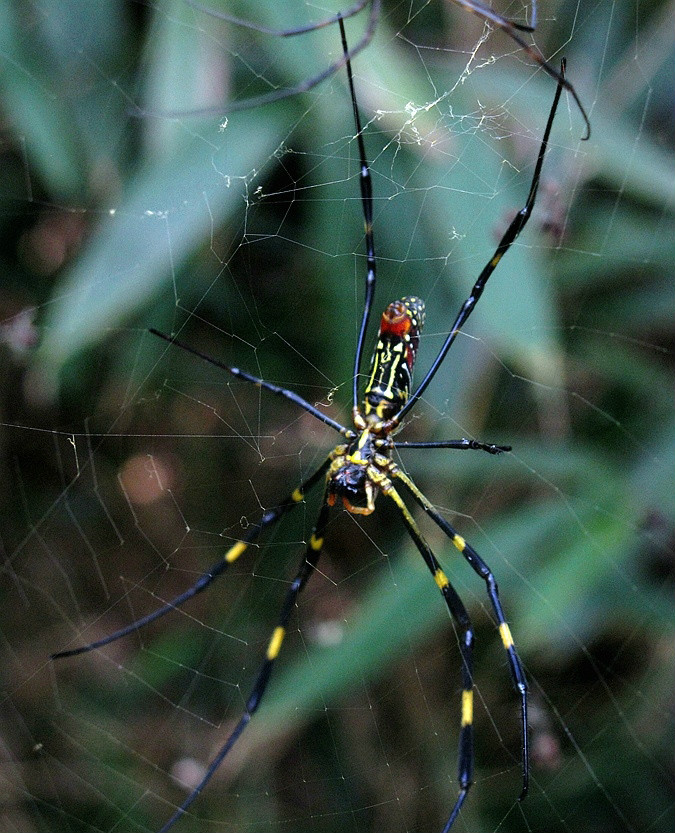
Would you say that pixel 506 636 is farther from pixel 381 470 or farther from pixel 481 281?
pixel 481 281

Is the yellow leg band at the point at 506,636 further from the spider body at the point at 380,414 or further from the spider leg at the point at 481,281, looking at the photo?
the spider leg at the point at 481,281

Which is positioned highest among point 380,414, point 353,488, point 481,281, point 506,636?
point 481,281

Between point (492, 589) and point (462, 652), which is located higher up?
point (492, 589)

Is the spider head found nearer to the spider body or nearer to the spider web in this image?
the spider body

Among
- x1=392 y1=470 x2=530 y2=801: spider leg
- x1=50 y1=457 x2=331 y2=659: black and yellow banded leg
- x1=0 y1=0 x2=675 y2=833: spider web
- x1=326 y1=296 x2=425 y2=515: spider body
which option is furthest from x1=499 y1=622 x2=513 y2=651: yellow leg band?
x1=50 y1=457 x2=331 y2=659: black and yellow banded leg

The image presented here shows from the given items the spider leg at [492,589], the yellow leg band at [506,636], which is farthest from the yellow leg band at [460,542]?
the yellow leg band at [506,636]

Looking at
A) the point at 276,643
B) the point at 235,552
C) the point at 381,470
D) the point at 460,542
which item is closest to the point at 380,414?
the point at 381,470

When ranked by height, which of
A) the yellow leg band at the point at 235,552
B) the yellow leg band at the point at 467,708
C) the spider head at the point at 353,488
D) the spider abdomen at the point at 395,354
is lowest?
the yellow leg band at the point at 467,708
